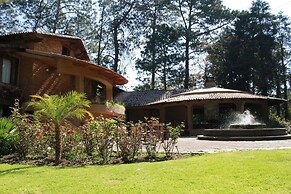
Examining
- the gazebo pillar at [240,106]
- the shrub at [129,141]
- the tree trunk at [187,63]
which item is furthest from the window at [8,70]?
the tree trunk at [187,63]

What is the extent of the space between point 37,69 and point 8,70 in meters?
1.52

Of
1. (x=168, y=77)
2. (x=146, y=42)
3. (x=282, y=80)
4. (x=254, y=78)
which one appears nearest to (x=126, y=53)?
(x=146, y=42)

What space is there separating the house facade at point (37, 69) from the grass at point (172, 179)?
9.98m

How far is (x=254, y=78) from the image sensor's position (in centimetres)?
3881

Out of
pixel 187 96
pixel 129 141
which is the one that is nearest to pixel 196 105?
pixel 187 96

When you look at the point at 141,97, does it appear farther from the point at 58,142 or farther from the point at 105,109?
the point at 58,142

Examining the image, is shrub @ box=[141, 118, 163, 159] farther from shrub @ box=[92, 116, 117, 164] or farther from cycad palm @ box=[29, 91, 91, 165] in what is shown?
cycad palm @ box=[29, 91, 91, 165]

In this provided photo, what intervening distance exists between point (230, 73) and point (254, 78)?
9.94 ft

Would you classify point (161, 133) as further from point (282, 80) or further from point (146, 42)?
point (282, 80)

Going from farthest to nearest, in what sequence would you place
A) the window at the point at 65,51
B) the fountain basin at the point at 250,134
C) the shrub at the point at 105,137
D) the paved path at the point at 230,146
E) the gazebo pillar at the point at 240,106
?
the gazebo pillar at the point at 240,106, the window at the point at 65,51, the fountain basin at the point at 250,134, the paved path at the point at 230,146, the shrub at the point at 105,137

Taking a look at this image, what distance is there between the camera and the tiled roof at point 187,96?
24078mm

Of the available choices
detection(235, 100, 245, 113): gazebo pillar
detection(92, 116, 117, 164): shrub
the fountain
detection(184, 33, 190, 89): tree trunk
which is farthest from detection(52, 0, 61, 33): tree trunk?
detection(92, 116, 117, 164): shrub

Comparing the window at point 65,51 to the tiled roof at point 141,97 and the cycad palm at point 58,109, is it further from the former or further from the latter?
the cycad palm at point 58,109

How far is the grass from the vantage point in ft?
14.8
